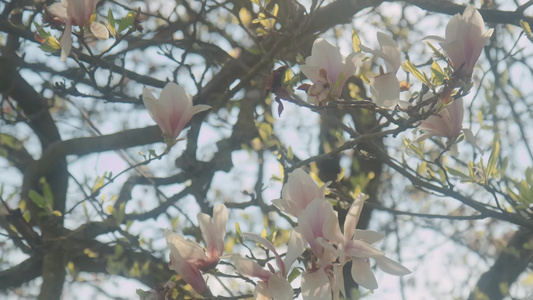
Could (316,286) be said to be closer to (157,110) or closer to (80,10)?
(157,110)

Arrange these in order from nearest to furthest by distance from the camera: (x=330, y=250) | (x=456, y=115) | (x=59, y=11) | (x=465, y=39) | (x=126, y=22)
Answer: (x=330, y=250), (x=465, y=39), (x=456, y=115), (x=59, y=11), (x=126, y=22)

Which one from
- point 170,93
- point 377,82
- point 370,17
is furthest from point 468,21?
point 370,17

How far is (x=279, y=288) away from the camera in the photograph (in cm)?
99

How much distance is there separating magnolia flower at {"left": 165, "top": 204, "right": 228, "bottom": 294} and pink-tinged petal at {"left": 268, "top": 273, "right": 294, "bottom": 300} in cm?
12

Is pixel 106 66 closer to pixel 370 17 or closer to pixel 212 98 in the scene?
pixel 212 98

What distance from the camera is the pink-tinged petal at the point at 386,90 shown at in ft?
3.54

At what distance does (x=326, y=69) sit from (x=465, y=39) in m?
0.22

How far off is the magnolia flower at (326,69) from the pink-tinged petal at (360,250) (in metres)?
0.25

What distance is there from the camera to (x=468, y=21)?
1052mm

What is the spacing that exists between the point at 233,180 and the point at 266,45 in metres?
1.57

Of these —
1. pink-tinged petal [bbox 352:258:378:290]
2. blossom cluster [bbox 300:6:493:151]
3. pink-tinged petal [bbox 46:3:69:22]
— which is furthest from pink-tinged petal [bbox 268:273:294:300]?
pink-tinged petal [bbox 46:3:69:22]

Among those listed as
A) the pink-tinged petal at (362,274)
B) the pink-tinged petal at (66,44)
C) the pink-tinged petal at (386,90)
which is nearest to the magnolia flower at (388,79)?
the pink-tinged petal at (386,90)

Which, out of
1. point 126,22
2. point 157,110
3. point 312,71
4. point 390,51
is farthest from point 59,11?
point 390,51

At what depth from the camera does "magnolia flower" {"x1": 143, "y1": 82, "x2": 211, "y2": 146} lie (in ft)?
4.08
